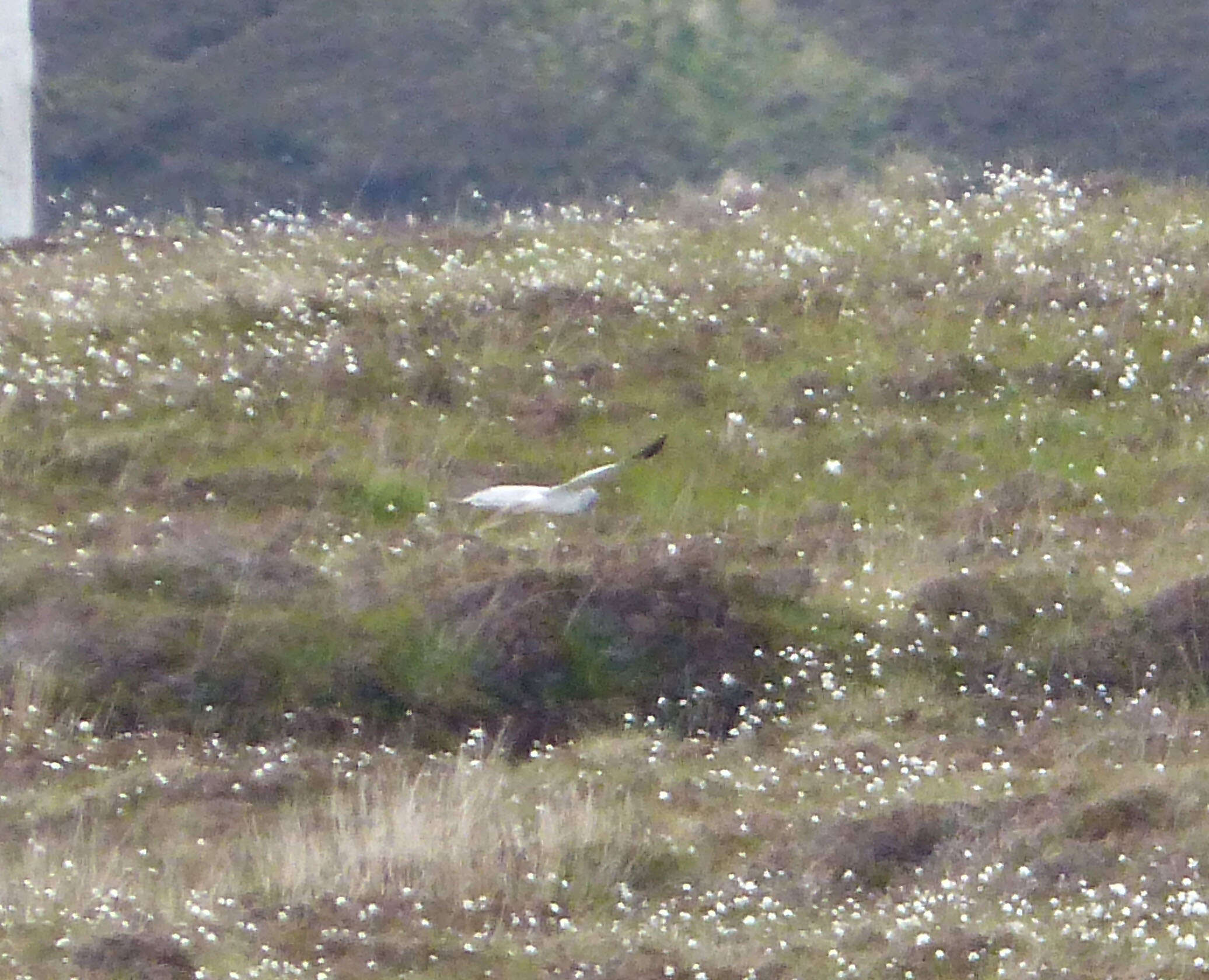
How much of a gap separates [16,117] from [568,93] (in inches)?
259

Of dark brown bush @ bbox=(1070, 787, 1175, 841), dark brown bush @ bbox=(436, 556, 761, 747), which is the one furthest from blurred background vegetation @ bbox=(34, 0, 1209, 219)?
dark brown bush @ bbox=(1070, 787, 1175, 841)

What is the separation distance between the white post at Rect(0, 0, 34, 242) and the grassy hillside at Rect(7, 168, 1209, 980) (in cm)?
583

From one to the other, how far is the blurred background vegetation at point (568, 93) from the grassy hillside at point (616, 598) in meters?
6.56

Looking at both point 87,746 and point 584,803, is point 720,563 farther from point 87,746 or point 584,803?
point 87,746

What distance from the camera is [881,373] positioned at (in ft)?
41.3

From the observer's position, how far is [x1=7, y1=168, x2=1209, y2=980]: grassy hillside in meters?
6.75

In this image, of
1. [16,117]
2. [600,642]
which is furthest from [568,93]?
[600,642]

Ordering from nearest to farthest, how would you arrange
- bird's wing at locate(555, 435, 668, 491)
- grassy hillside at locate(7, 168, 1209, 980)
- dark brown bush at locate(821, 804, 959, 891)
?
grassy hillside at locate(7, 168, 1209, 980), dark brown bush at locate(821, 804, 959, 891), bird's wing at locate(555, 435, 668, 491)

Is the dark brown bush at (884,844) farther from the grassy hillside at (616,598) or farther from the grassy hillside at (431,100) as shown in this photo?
the grassy hillside at (431,100)

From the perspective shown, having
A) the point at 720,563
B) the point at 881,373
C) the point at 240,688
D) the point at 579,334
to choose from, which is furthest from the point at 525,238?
the point at 240,688

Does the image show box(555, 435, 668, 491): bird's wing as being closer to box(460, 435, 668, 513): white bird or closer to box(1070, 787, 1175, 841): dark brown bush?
box(460, 435, 668, 513): white bird

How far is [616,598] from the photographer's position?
Result: 951 centimetres

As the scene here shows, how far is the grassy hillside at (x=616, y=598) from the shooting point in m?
6.75

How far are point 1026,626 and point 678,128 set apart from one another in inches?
578
